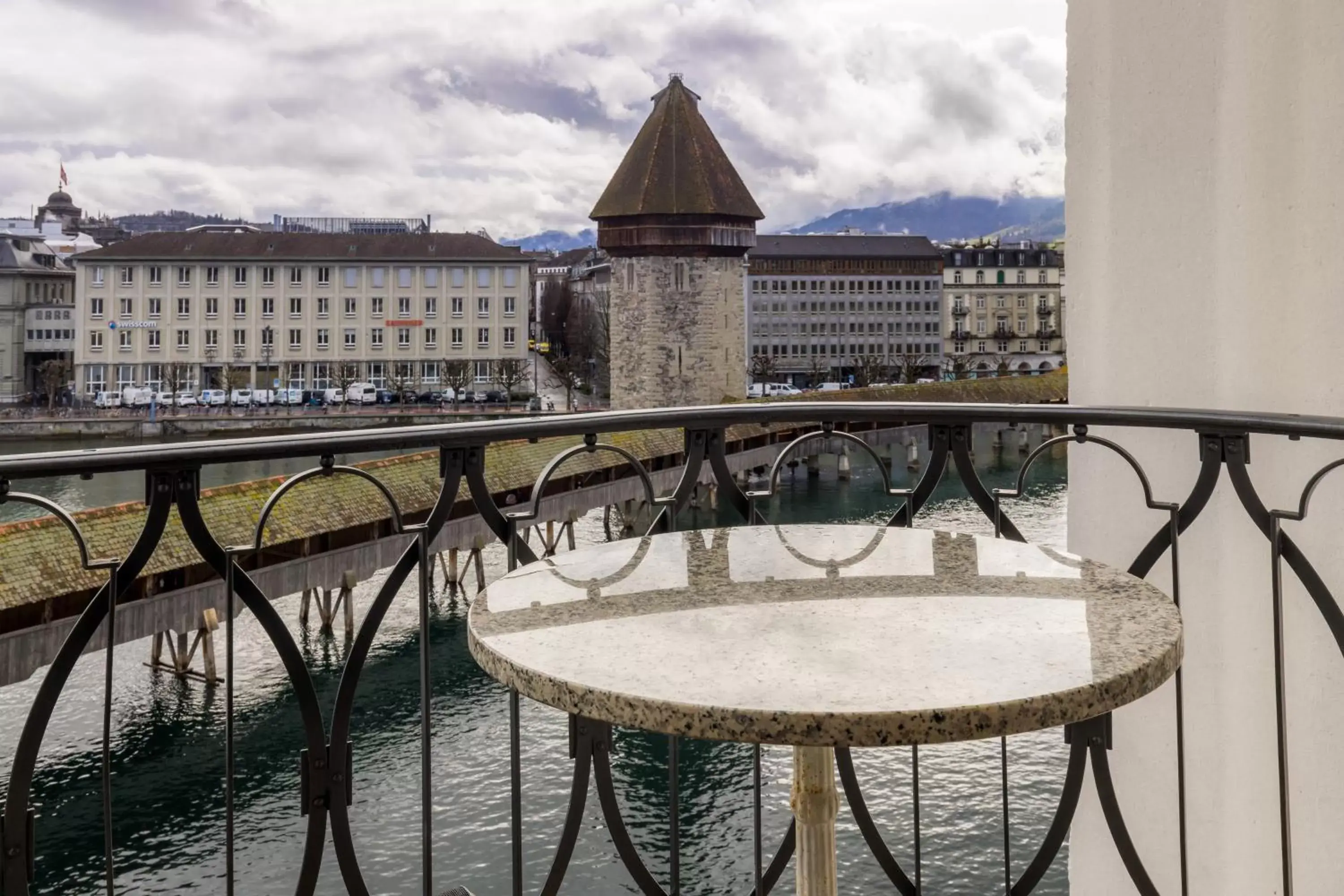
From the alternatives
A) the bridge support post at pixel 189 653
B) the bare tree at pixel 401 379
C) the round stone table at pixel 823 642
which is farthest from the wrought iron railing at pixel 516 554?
the bare tree at pixel 401 379

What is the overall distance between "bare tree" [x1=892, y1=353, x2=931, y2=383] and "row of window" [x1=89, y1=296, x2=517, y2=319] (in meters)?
17.6

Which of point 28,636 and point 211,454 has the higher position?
point 211,454

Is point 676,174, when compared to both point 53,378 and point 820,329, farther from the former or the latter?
point 53,378

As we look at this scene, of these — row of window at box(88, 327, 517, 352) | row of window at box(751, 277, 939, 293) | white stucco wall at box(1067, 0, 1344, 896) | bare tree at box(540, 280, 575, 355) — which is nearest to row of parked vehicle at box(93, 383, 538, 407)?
row of window at box(88, 327, 517, 352)

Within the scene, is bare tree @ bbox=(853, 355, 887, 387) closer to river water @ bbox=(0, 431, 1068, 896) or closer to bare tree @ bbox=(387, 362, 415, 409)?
bare tree @ bbox=(387, 362, 415, 409)

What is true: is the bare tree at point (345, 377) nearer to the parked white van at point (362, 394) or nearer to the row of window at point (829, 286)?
the parked white van at point (362, 394)

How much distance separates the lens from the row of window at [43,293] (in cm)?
5088

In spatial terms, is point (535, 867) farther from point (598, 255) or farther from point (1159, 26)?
point (598, 255)

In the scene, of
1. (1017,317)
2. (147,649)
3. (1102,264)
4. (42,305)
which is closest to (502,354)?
(42,305)

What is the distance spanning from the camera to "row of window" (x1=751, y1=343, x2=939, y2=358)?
5525 cm

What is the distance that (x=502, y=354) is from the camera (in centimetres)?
4819

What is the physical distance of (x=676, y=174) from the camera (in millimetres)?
28797

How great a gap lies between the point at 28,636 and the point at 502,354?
37862mm

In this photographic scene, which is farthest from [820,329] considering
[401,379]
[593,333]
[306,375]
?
[306,375]
